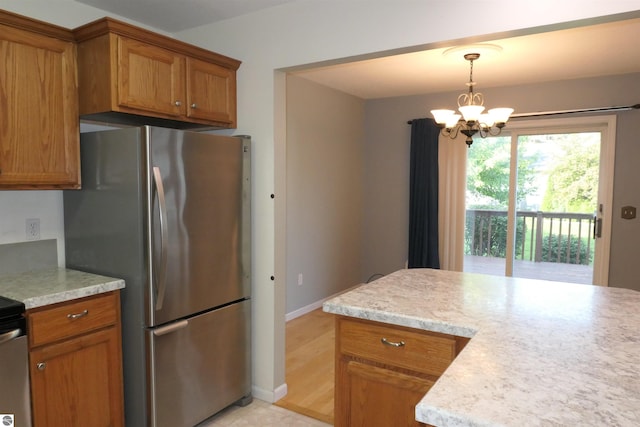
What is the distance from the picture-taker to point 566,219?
456 centimetres

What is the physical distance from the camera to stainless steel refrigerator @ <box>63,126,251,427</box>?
2.09m

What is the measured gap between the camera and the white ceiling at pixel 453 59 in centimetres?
257

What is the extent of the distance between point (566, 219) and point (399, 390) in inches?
149

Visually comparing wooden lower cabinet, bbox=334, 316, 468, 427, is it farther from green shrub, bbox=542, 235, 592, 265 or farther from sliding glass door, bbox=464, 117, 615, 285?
green shrub, bbox=542, 235, 592, 265

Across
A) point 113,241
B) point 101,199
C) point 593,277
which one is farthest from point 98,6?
point 593,277

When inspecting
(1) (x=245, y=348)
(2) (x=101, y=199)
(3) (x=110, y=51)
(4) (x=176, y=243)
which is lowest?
(1) (x=245, y=348)

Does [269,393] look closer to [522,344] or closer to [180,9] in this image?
[522,344]

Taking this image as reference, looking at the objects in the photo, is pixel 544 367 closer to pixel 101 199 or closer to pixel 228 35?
pixel 101 199

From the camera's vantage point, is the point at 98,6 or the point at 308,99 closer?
the point at 98,6

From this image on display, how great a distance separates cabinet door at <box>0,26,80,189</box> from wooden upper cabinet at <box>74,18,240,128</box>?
0.30ft

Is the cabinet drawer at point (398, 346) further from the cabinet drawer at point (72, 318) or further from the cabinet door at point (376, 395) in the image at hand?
the cabinet drawer at point (72, 318)

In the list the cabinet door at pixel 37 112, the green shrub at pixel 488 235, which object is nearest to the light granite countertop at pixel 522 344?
the cabinet door at pixel 37 112

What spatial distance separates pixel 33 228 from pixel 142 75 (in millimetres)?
1023

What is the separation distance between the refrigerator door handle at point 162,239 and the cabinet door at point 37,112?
0.52m
